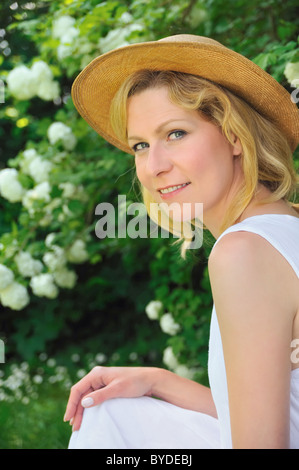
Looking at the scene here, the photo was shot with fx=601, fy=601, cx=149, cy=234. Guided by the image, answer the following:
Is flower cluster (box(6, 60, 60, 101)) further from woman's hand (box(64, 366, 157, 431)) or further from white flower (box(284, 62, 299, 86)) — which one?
woman's hand (box(64, 366, 157, 431))

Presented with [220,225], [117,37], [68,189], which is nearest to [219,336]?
[220,225]

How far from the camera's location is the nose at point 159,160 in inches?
62.1

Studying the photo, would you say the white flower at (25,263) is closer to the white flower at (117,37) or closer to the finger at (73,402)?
the white flower at (117,37)

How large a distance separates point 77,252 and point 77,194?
11.9 inches

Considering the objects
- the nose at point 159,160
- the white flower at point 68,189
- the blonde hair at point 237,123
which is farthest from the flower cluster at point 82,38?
the nose at point 159,160

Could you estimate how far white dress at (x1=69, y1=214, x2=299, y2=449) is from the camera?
1373 mm

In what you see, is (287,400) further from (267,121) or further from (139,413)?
(267,121)

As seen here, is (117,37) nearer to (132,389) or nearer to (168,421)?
(132,389)

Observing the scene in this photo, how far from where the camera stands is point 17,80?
10.1ft

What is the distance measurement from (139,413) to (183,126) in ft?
2.63

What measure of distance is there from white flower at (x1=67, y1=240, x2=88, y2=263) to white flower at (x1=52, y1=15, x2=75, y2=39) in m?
1.03

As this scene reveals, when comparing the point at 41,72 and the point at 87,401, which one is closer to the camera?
the point at 87,401

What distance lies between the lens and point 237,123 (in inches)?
62.9
